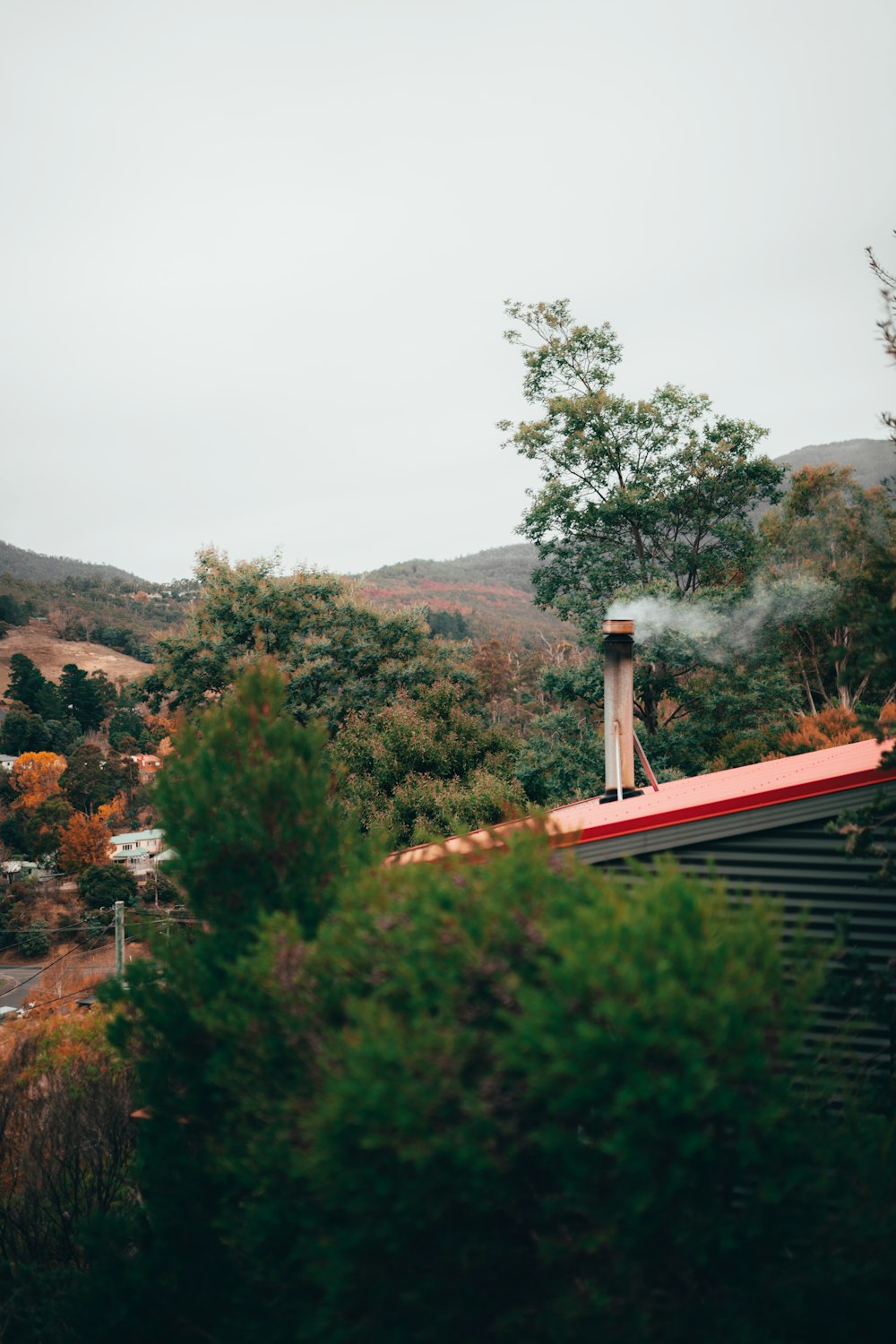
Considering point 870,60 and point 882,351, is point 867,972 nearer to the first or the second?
point 882,351

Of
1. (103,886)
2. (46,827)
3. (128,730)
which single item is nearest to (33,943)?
→ (103,886)

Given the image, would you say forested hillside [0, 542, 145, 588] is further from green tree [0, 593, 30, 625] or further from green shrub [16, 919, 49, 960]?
green shrub [16, 919, 49, 960]

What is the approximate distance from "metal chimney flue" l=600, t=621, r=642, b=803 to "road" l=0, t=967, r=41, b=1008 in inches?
1105

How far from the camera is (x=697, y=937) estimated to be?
9.03 feet

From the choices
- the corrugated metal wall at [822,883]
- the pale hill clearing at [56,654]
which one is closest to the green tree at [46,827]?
the pale hill clearing at [56,654]

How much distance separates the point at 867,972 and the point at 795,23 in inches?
1469

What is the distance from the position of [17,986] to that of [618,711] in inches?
1232

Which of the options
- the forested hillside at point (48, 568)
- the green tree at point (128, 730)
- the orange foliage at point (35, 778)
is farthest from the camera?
the forested hillside at point (48, 568)

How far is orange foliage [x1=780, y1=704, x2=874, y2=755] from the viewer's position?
17.2m

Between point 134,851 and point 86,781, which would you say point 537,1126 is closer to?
point 134,851

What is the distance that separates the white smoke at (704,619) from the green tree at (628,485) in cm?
100

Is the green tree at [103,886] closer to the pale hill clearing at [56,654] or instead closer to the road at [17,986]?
the road at [17,986]

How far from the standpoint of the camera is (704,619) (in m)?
17.3

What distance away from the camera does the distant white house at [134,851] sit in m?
42.0
